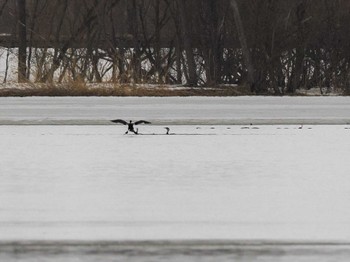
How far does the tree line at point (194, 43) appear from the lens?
76.5ft

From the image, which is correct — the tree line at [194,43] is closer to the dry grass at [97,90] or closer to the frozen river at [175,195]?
the dry grass at [97,90]

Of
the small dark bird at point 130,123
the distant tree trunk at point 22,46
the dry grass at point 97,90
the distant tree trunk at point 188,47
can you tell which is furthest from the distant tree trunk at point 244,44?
the small dark bird at point 130,123

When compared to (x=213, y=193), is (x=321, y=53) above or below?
above

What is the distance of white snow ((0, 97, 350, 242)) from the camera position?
8141 mm

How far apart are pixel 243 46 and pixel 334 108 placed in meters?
3.70

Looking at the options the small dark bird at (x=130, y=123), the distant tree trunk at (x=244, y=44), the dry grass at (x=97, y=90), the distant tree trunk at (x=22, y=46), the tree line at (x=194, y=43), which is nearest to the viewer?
the small dark bird at (x=130, y=123)

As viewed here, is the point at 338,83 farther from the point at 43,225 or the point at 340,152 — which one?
the point at 43,225

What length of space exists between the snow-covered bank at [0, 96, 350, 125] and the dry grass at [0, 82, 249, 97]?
0.56 metres

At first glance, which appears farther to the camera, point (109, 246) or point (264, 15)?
point (264, 15)

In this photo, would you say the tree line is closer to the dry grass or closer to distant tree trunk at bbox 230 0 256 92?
distant tree trunk at bbox 230 0 256 92

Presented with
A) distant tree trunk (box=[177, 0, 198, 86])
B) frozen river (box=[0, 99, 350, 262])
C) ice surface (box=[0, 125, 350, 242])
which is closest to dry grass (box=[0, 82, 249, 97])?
distant tree trunk (box=[177, 0, 198, 86])

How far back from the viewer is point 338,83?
23.5m

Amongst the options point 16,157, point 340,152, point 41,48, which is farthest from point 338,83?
point 16,157

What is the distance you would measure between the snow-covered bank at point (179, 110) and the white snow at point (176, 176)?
42 millimetres
